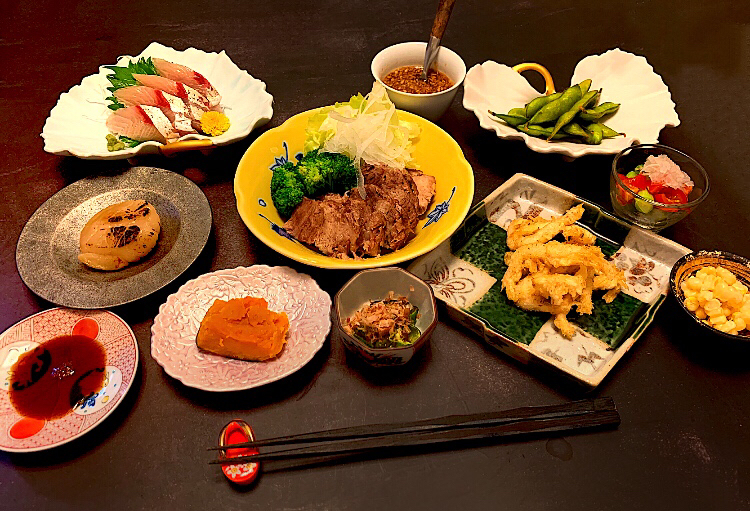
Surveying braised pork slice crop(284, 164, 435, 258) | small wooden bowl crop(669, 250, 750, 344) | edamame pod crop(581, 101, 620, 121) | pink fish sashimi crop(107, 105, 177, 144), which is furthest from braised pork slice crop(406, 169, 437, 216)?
pink fish sashimi crop(107, 105, 177, 144)

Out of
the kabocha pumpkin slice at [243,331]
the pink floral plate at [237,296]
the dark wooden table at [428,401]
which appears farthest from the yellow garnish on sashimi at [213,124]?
the kabocha pumpkin slice at [243,331]

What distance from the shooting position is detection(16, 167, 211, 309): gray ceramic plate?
Answer: 240cm

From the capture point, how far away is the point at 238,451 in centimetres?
206

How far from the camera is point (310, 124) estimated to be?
9.61 ft

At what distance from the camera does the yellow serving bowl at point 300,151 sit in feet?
7.82

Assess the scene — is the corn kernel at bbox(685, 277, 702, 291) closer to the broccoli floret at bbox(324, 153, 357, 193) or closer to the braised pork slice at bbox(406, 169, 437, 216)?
the braised pork slice at bbox(406, 169, 437, 216)

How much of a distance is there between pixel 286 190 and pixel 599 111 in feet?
6.57

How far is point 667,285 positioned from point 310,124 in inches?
81.5

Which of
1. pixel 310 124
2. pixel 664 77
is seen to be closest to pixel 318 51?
pixel 310 124

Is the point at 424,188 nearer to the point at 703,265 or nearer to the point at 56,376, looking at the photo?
the point at 703,265

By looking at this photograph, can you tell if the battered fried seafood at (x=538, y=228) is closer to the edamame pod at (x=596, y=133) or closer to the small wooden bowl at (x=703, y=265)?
the small wooden bowl at (x=703, y=265)

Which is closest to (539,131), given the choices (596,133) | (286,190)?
(596,133)

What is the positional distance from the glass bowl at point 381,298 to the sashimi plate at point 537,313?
0.45ft

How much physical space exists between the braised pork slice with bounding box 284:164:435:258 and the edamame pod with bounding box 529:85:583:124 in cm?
97
